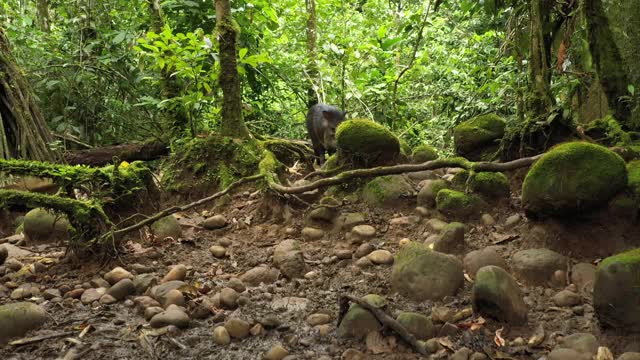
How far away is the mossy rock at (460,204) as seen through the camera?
3.38 m

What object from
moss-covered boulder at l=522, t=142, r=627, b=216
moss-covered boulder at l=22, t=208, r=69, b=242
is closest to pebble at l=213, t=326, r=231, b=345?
moss-covered boulder at l=522, t=142, r=627, b=216

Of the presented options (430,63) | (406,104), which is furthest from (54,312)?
(430,63)

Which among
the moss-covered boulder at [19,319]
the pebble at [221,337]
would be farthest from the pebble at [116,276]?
the pebble at [221,337]

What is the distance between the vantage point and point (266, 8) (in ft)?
19.2

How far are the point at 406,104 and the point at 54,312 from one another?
5.99 m

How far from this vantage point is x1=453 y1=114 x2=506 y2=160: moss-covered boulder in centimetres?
391

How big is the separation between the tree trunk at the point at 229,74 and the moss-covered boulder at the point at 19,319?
2532 mm

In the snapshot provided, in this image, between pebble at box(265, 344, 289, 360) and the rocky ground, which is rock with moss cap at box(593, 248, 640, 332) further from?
pebble at box(265, 344, 289, 360)

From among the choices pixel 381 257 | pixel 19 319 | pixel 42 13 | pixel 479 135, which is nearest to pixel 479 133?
pixel 479 135

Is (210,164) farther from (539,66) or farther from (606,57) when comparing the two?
(606,57)

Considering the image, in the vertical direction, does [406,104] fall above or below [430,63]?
below

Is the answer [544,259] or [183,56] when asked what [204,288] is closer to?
[544,259]

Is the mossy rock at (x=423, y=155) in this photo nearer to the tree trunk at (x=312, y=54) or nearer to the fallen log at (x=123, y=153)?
the tree trunk at (x=312, y=54)

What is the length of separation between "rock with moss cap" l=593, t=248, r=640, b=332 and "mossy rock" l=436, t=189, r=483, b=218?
122cm
